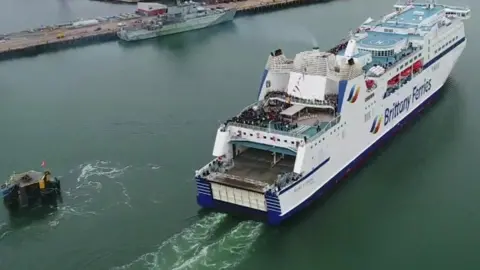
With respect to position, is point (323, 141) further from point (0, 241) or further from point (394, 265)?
point (0, 241)

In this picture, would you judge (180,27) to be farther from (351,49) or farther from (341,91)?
(341,91)

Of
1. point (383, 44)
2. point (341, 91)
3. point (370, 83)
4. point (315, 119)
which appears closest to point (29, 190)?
point (315, 119)

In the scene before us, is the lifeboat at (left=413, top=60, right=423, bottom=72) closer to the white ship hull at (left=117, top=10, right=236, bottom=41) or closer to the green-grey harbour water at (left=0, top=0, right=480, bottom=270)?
the green-grey harbour water at (left=0, top=0, right=480, bottom=270)

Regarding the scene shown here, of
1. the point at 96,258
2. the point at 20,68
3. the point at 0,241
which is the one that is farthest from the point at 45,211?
the point at 20,68

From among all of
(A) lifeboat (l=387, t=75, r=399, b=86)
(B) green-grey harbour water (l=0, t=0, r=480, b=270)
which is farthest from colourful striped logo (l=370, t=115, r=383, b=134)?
(A) lifeboat (l=387, t=75, r=399, b=86)

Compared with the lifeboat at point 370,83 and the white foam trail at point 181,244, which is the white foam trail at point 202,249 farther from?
the lifeboat at point 370,83
